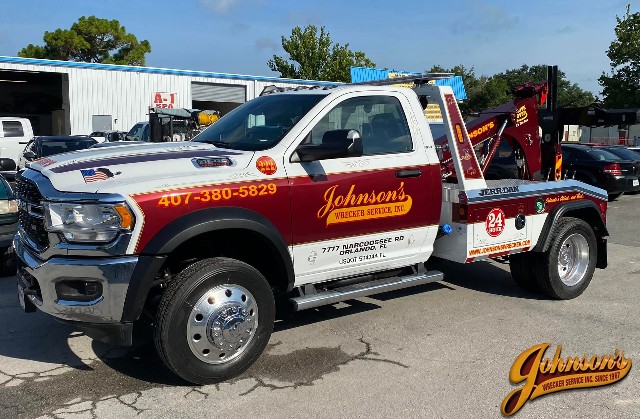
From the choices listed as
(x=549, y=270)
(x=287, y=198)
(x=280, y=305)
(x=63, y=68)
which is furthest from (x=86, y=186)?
(x=63, y=68)

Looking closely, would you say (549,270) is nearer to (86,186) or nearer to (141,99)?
(86,186)

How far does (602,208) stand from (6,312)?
614 cm

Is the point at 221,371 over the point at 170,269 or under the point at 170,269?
under

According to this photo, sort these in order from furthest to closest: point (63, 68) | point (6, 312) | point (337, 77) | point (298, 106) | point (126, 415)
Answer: point (337, 77), point (63, 68), point (6, 312), point (298, 106), point (126, 415)

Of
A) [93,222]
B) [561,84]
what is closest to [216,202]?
[93,222]

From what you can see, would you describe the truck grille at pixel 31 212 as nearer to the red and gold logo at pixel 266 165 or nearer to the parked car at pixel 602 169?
the red and gold logo at pixel 266 165

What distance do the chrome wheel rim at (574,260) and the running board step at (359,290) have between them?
1.85 meters

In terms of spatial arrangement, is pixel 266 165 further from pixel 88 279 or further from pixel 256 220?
pixel 88 279

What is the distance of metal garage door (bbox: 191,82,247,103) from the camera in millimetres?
29766

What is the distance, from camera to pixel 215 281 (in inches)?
158

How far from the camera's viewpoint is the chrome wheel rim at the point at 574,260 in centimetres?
632

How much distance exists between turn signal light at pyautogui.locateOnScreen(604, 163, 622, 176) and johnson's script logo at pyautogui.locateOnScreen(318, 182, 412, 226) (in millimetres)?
12070
